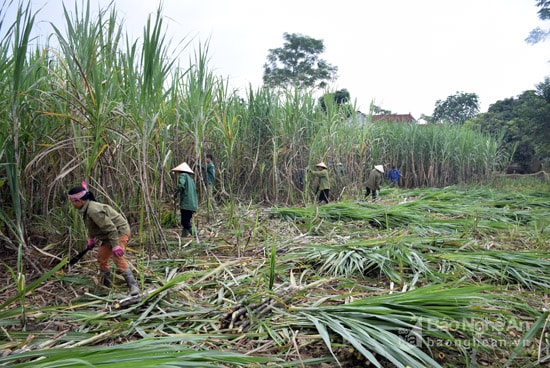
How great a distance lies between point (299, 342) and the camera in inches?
71.3

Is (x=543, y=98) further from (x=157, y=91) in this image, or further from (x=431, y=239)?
(x=157, y=91)

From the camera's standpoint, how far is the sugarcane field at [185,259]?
66.8 inches

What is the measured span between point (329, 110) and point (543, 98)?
829cm

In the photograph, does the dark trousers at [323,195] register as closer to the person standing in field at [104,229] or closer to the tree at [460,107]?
the person standing in field at [104,229]

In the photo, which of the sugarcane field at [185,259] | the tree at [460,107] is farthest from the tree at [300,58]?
the sugarcane field at [185,259]

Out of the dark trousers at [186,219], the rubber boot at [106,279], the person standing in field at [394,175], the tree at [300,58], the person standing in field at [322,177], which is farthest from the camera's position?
the tree at [300,58]

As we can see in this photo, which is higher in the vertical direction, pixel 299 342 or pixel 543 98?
pixel 543 98

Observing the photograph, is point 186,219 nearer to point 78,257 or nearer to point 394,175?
point 78,257

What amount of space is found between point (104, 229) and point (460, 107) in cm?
3505

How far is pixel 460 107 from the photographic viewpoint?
3148 cm

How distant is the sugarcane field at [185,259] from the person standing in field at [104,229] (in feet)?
0.04

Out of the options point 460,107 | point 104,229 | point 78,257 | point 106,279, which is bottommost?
point 106,279

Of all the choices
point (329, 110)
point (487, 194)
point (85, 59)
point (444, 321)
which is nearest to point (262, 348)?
point (444, 321)

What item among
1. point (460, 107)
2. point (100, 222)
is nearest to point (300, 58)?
point (460, 107)
